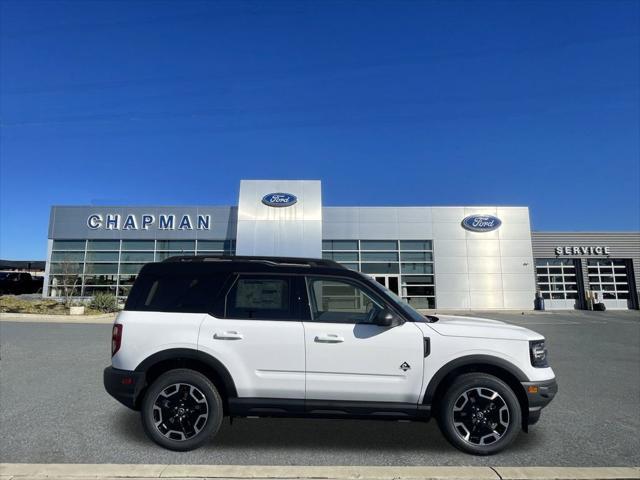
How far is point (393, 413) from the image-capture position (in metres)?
3.90

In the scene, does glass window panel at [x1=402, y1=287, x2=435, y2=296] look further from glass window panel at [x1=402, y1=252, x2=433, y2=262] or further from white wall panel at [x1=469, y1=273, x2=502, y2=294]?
white wall panel at [x1=469, y1=273, x2=502, y2=294]

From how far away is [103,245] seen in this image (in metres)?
27.3

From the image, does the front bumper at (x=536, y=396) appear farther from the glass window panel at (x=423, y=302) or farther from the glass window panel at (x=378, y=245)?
the glass window panel at (x=423, y=302)

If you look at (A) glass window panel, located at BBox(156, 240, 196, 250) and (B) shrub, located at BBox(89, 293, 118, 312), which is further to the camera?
(A) glass window panel, located at BBox(156, 240, 196, 250)

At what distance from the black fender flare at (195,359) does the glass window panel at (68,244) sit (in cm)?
2757

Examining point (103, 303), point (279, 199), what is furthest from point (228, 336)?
point (279, 199)

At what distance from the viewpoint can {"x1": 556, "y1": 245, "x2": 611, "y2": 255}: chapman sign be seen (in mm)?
29078

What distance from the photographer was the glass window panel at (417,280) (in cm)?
2680

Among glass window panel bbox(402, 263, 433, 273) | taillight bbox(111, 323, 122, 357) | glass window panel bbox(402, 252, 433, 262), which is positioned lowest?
taillight bbox(111, 323, 122, 357)

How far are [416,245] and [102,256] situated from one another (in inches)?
850

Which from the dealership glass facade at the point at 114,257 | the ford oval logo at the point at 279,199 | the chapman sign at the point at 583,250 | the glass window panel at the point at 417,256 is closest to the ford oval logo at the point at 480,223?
the glass window panel at the point at 417,256

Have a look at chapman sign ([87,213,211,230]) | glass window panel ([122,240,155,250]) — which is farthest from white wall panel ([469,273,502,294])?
glass window panel ([122,240,155,250])

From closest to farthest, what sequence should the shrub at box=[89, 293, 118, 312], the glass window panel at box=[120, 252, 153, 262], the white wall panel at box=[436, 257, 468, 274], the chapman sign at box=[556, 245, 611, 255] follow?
the shrub at box=[89, 293, 118, 312]
the white wall panel at box=[436, 257, 468, 274]
the glass window panel at box=[120, 252, 153, 262]
the chapman sign at box=[556, 245, 611, 255]

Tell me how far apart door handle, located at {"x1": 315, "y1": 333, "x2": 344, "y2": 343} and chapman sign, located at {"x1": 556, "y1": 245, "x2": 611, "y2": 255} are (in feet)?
99.7
